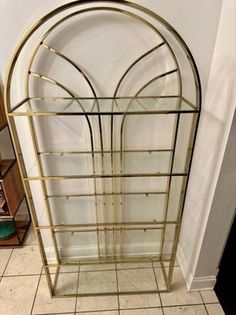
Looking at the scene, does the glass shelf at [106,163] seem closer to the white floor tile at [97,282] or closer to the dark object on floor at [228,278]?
the dark object on floor at [228,278]

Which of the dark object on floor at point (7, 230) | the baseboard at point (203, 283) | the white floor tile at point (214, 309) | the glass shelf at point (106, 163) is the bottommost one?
the white floor tile at point (214, 309)

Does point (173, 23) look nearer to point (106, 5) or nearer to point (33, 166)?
point (106, 5)

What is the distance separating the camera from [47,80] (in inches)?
41.8

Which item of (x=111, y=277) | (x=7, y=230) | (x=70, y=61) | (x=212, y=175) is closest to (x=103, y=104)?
(x=70, y=61)

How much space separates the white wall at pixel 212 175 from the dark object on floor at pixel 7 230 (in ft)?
3.78

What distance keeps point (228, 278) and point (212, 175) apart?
61 centimetres

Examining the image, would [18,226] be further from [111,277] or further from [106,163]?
[106,163]

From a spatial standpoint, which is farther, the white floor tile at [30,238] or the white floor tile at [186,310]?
the white floor tile at [30,238]

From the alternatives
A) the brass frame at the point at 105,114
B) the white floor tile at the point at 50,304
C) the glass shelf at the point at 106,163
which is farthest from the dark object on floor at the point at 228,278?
the white floor tile at the point at 50,304

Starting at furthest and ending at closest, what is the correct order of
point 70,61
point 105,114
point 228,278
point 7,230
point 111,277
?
point 7,230
point 111,277
point 228,278
point 70,61
point 105,114

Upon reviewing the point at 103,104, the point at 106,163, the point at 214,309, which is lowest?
the point at 214,309

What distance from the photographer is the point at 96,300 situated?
135 cm

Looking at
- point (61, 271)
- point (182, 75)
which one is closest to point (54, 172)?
point (61, 271)

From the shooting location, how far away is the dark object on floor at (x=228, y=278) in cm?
120
